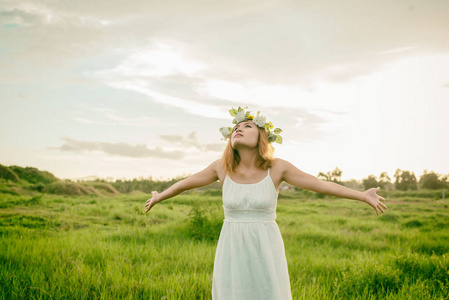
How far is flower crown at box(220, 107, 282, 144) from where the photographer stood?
4066 millimetres

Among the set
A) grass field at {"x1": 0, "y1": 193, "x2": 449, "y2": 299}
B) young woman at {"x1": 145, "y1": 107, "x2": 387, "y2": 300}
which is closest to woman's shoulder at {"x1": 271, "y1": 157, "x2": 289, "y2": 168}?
young woman at {"x1": 145, "y1": 107, "x2": 387, "y2": 300}

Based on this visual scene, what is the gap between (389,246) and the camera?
9.36 metres

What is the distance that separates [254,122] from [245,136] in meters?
0.28

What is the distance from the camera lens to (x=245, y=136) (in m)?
3.90

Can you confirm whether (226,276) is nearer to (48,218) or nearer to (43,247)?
(43,247)

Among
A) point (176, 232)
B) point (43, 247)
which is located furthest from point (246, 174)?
point (176, 232)

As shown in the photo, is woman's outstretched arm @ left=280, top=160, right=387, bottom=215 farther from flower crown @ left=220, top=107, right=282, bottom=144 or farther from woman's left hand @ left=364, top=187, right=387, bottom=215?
flower crown @ left=220, top=107, right=282, bottom=144

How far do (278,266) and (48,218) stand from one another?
934cm

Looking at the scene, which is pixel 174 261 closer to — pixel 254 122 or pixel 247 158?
pixel 247 158

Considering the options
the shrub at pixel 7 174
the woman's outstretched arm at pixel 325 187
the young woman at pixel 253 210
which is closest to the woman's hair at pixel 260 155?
the young woman at pixel 253 210

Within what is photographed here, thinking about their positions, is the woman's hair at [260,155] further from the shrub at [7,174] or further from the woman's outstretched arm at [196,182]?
the shrub at [7,174]

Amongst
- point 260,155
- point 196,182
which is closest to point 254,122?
point 260,155

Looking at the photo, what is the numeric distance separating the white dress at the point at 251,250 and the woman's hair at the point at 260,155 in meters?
0.27

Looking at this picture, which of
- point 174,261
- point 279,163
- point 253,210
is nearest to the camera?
point 253,210
